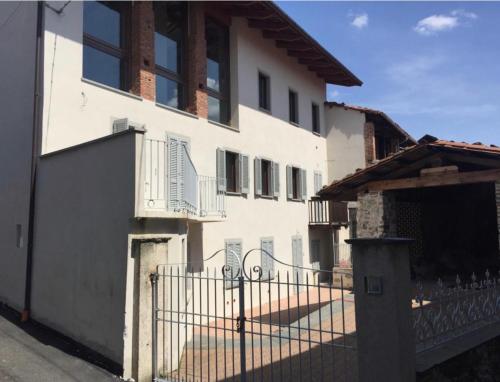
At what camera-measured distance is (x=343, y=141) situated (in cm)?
2041

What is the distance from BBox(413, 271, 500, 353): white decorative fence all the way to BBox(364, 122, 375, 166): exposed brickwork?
13987 mm

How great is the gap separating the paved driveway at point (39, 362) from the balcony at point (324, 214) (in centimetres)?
1257

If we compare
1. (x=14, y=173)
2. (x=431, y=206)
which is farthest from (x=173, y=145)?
(x=431, y=206)

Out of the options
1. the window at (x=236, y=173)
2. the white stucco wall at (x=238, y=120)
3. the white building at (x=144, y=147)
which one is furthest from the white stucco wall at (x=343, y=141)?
the window at (x=236, y=173)

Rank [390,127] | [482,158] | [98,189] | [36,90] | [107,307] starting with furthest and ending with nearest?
[390,127] → [36,90] → [482,158] → [98,189] → [107,307]

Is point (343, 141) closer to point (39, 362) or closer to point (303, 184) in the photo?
point (303, 184)

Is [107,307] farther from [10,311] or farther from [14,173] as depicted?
[14,173]

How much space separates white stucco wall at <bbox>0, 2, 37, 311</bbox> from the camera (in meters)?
9.65

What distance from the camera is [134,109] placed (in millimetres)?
11312

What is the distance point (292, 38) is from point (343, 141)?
5.55 metres

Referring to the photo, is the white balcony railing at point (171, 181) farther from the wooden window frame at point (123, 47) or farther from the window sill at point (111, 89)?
the wooden window frame at point (123, 47)

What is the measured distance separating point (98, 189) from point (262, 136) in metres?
9.57

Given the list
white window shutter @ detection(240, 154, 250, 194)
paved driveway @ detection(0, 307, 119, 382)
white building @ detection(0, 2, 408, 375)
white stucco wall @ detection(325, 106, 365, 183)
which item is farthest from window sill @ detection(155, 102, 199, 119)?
white stucco wall @ detection(325, 106, 365, 183)

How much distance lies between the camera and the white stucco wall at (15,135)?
965cm
